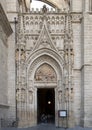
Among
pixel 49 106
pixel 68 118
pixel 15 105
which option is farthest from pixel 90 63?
pixel 49 106

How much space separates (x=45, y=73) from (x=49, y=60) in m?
0.87

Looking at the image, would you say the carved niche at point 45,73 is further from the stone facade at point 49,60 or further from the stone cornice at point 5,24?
the stone cornice at point 5,24

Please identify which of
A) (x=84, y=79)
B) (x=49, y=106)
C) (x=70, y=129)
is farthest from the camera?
(x=49, y=106)

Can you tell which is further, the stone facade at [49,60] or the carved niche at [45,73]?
the carved niche at [45,73]

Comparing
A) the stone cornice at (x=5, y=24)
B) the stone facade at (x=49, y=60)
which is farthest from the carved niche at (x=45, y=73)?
the stone cornice at (x=5, y=24)

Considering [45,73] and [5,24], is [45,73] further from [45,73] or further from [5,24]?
[5,24]

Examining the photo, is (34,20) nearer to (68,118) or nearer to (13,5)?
(13,5)

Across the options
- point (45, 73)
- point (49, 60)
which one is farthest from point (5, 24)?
point (45, 73)

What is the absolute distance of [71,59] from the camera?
22.4 m

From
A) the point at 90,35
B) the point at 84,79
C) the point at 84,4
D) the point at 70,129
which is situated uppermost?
the point at 84,4

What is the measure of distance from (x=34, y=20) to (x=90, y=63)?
4542 millimetres

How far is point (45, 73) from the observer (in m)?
22.9

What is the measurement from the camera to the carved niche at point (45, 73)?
22.8 m

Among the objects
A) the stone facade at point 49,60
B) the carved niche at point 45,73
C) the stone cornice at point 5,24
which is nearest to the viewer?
the stone cornice at point 5,24
